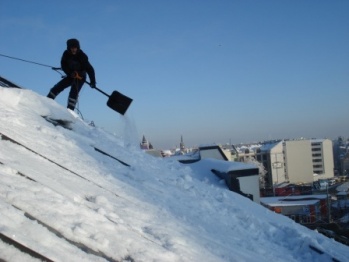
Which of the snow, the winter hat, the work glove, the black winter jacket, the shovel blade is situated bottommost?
the snow

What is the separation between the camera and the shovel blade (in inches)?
313

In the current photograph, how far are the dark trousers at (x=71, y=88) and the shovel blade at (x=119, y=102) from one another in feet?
2.46

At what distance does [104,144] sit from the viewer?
19.1ft

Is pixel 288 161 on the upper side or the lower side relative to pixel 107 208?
upper

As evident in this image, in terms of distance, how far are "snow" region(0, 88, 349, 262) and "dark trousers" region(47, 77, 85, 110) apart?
1190 millimetres

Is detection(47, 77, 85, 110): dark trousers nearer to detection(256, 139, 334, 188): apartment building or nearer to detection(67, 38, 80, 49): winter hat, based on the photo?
detection(67, 38, 80, 49): winter hat

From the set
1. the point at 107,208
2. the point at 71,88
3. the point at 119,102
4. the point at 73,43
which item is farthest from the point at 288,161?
the point at 107,208

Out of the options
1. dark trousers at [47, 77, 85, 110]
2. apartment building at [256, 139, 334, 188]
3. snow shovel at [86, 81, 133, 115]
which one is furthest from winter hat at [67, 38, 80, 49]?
apartment building at [256, 139, 334, 188]

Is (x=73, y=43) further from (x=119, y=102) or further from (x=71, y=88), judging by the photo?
(x=119, y=102)

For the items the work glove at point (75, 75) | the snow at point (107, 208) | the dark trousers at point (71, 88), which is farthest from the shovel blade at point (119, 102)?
the snow at point (107, 208)

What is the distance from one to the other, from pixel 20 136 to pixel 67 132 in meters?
1.34

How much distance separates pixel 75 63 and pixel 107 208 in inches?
196

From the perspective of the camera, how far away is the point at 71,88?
7.49m

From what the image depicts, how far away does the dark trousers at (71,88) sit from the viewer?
7.34 metres
